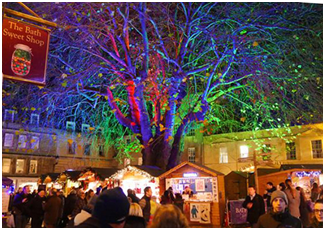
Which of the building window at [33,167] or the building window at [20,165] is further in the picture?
the building window at [33,167]

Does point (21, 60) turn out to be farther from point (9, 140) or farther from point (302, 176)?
point (9, 140)

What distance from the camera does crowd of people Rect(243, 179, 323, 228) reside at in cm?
502

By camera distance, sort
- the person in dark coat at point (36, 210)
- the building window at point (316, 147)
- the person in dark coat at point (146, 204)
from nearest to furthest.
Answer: the person in dark coat at point (146, 204) → the person in dark coat at point (36, 210) → the building window at point (316, 147)

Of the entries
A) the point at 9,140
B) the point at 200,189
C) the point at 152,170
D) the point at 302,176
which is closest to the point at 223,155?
the point at 302,176

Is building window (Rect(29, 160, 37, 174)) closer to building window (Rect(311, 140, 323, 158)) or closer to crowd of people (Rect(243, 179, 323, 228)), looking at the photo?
building window (Rect(311, 140, 323, 158))

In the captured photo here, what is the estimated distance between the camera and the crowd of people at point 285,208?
5.02m

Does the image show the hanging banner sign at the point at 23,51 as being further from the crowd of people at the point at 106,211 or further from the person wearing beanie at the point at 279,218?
the person wearing beanie at the point at 279,218

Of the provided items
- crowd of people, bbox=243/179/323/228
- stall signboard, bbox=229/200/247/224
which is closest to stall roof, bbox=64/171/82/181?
stall signboard, bbox=229/200/247/224

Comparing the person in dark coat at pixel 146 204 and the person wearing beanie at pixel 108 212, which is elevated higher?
the person wearing beanie at pixel 108 212

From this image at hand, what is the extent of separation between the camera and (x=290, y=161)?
2809cm

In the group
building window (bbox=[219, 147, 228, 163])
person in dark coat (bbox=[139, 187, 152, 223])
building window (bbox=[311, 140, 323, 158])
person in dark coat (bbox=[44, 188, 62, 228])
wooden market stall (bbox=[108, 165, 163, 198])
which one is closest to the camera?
person in dark coat (bbox=[139, 187, 152, 223])

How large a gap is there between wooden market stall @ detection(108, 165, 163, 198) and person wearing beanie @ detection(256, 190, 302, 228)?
9.86 metres

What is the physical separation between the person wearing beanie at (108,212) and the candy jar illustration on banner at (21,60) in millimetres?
3378

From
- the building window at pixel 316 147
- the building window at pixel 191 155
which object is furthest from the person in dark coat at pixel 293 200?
the building window at pixel 191 155
